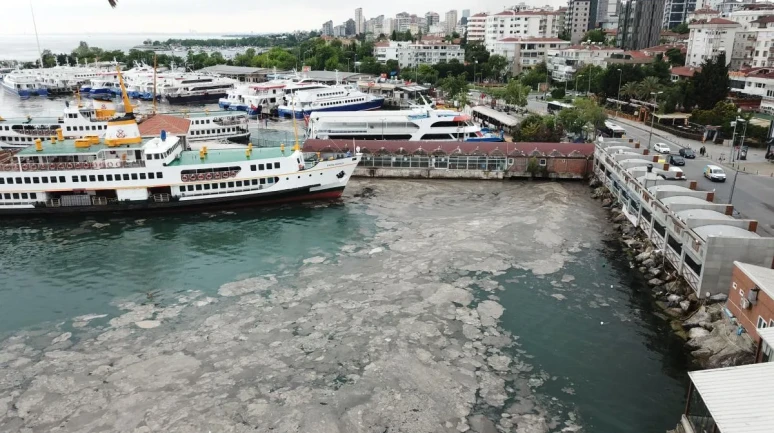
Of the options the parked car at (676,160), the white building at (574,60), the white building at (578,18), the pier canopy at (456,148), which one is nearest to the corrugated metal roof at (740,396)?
the parked car at (676,160)

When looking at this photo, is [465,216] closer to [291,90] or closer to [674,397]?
[674,397]

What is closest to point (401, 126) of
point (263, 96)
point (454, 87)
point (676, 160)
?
point (676, 160)

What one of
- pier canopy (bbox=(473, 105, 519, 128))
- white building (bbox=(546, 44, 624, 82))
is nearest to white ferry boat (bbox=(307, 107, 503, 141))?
pier canopy (bbox=(473, 105, 519, 128))

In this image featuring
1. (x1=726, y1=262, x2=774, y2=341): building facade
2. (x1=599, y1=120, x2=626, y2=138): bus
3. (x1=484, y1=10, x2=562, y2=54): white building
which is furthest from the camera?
(x1=484, y1=10, x2=562, y2=54): white building

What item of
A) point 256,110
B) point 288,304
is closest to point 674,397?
point 288,304

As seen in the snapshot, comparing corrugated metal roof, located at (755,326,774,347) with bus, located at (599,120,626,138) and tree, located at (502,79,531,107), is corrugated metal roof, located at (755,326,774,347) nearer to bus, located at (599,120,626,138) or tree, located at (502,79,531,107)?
bus, located at (599,120,626,138)
